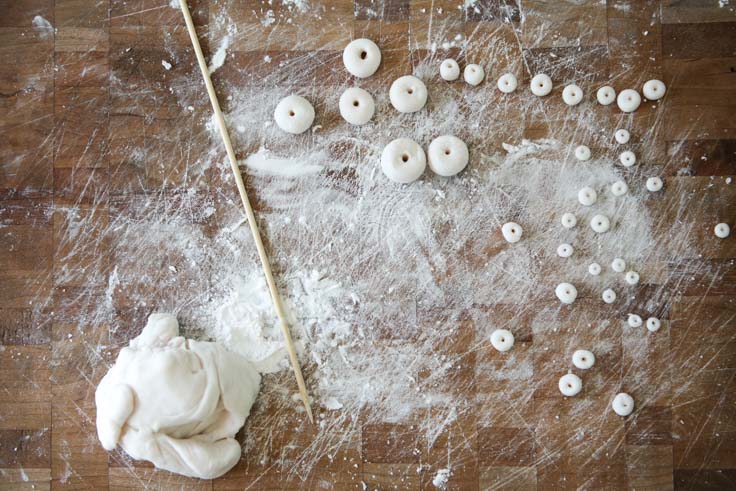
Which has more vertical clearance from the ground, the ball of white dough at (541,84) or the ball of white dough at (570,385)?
the ball of white dough at (541,84)

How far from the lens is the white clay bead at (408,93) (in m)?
1.47

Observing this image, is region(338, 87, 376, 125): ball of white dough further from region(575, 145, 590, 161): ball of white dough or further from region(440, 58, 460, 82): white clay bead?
region(575, 145, 590, 161): ball of white dough

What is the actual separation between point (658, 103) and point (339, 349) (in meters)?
1.06

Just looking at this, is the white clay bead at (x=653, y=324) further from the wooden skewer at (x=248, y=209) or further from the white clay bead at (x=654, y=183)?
the wooden skewer at (x=248, y=209)

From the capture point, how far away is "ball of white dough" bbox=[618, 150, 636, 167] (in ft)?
4.81

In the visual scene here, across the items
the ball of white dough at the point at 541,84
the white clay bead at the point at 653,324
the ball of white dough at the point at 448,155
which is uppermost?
the ball of white dough at the point at 541,84

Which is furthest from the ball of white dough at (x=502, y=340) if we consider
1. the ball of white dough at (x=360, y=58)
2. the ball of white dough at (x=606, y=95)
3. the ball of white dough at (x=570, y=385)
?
the ball of white dough at (x=360, y=58)

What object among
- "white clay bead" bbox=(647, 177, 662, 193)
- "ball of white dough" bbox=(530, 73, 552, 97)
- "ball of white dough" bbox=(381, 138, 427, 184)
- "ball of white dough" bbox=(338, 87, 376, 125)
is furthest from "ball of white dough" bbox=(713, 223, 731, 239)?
"ball of white dough" bbox=(338, 87, 376, 125)

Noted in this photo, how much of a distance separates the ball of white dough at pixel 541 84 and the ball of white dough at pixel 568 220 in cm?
33

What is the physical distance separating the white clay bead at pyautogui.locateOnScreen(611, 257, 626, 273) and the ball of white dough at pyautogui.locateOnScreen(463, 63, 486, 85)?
1.93 feet

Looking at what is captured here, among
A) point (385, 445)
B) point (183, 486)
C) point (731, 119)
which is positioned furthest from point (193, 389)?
point (731, 119)

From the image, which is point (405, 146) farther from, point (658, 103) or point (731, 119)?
point (731, 119)

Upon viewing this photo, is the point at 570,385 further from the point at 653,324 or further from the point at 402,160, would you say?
the point at 402,160

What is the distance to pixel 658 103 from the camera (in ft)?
4.87
